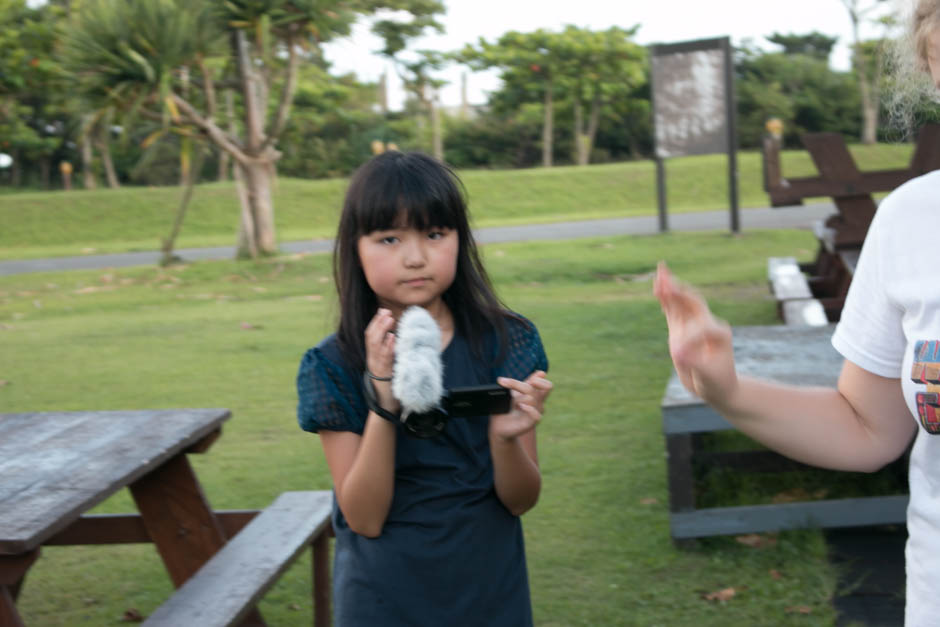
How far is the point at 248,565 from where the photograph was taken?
282cm

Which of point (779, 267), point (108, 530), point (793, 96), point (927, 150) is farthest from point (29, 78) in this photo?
point (793, 96)

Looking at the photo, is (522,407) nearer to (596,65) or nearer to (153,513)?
(153,513)

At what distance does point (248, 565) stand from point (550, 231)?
1738 cm

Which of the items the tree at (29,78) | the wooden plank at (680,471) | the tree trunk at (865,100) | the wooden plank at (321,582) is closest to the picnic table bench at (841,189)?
the wooden plank at (680,471)

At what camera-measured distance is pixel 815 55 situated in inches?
1916

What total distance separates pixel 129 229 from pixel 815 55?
35.1 meters

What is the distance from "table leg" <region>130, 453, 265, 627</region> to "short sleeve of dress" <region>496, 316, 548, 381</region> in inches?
72.9

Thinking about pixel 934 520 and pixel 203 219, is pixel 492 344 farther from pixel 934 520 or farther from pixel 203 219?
pixel 203 219

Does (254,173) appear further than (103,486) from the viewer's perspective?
Yes

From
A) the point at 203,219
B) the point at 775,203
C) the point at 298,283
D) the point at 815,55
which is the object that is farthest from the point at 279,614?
the point at 815,55

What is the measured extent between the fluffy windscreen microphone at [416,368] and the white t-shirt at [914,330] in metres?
0.61

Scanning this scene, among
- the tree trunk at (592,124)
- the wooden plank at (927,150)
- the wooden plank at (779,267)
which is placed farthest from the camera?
the tree trunk at (592,124)

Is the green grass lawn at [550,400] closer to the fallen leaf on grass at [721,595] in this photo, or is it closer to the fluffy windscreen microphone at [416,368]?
the fallen leaf on grass at [721,595]

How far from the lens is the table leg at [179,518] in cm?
346
